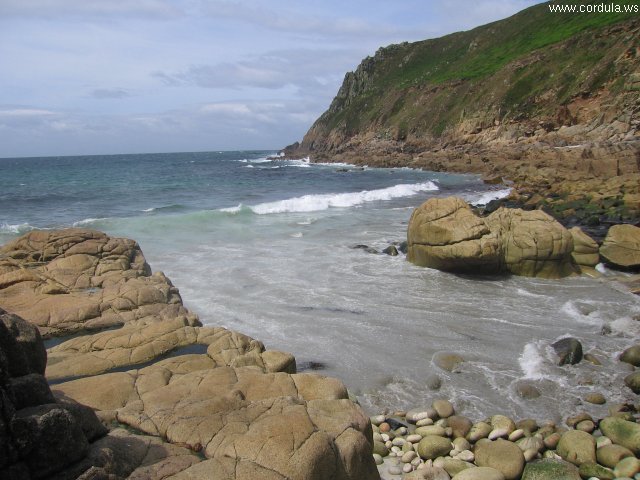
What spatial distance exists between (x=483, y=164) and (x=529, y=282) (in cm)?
4024

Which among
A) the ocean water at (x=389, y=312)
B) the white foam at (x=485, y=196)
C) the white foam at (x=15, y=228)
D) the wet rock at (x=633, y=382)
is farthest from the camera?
the white foam at (x=485, y=196)

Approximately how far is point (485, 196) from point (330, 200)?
33.5ft

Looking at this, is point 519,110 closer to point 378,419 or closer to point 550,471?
point 378,419

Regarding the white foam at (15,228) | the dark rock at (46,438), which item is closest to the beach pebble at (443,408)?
the dark rock at (46,438)

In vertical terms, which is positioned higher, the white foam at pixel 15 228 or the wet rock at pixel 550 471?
the white foam at pixel 15 228

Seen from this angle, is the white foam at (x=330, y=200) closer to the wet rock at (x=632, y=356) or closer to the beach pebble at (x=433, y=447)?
the wet rock at (x=632, y=356)

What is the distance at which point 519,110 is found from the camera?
60625mm

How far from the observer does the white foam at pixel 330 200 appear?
105 feet

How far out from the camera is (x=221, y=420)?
202 inches

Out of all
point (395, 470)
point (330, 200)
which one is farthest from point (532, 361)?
point (330, 200)

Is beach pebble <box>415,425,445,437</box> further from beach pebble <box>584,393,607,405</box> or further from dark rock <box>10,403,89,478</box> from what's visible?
dark rock <box>10,403,89,478</box>

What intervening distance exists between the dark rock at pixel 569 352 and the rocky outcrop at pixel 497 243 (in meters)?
5.21

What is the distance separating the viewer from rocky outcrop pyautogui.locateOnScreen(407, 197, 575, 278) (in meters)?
14.3

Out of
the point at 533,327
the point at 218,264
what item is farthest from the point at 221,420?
the point at 218,264
